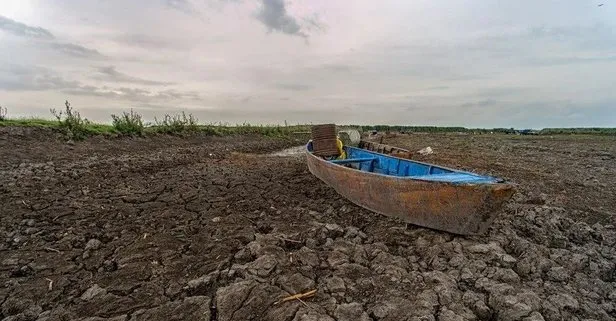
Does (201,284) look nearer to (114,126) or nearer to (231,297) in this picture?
(231,297)

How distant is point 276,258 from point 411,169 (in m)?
3.69

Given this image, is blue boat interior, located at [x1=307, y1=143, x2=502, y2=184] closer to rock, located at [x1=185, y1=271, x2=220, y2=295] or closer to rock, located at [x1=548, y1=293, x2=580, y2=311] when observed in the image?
rock, located at [x1=548, y1=293, x2=580, y2=311]

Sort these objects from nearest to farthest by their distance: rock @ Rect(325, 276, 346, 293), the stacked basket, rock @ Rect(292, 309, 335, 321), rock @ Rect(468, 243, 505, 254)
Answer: rock @ Rect(292, 309, 335, 321)
rock @ Rect(325, 276, 346, 293)
rock @ Rect(468, 243, 505, 254)
the stacked basket

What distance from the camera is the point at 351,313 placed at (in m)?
2.93

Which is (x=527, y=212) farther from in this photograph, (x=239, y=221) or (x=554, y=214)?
(x=239, y=221)

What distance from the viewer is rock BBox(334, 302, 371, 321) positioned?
9.42 feet

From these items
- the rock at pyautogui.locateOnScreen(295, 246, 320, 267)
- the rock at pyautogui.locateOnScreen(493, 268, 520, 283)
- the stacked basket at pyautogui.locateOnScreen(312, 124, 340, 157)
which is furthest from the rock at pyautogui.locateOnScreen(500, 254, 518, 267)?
the stacked basket at pyautogui.locateOnScreen(312, 124, 340, 157)

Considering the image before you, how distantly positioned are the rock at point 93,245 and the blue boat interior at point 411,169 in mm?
3856

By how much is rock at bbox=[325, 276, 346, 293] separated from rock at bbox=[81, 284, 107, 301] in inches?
82.0

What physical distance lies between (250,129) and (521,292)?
24538 mm

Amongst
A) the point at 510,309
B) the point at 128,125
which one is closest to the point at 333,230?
the point at 510,309

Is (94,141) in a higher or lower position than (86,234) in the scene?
higher

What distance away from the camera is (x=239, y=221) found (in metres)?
5.02

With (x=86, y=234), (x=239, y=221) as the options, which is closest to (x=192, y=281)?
(x=239, y=221)
